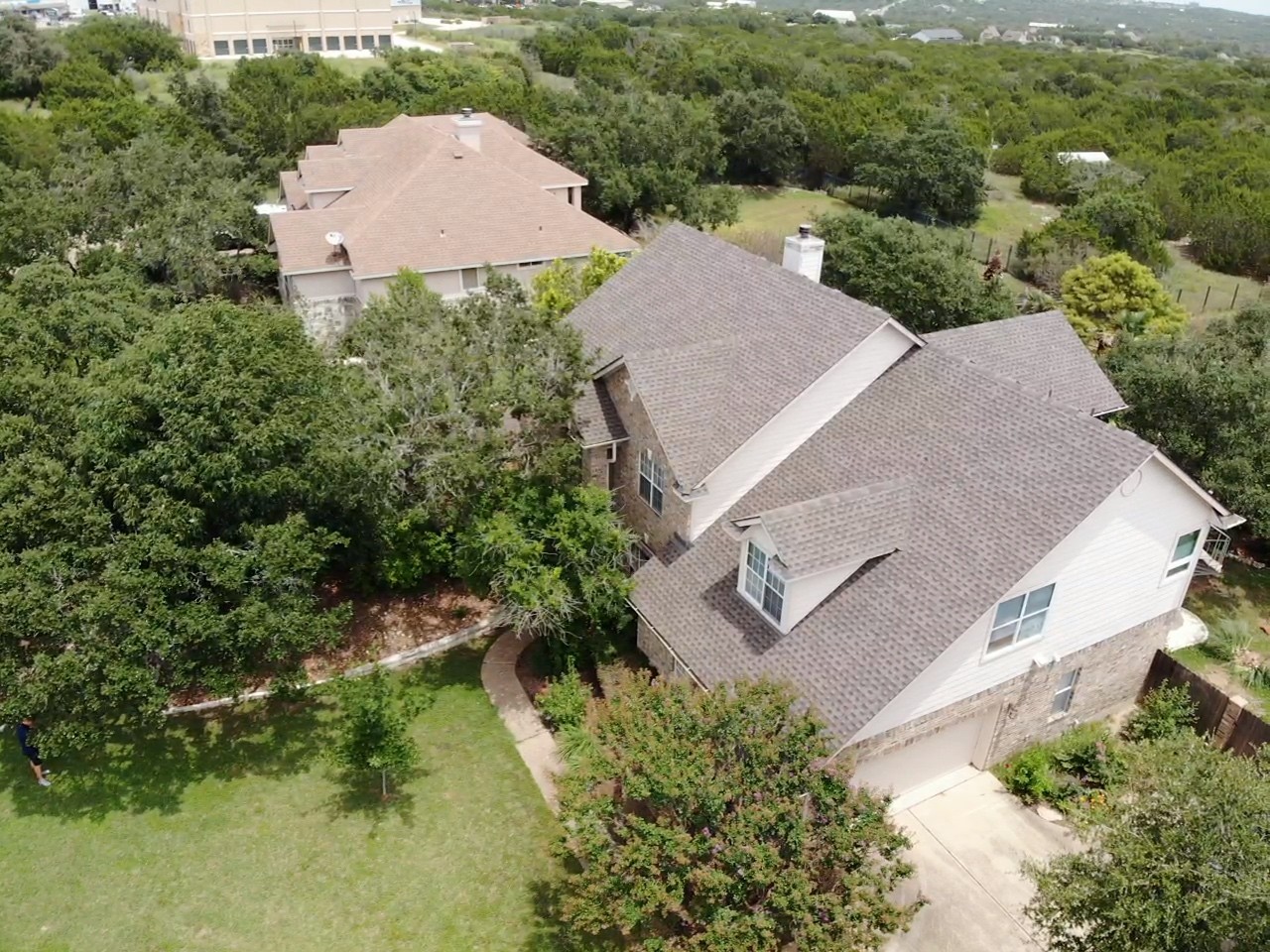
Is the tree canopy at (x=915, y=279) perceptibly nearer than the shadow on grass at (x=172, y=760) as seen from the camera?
No

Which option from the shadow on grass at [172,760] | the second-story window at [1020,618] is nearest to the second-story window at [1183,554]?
the second-story window at [1020,618]

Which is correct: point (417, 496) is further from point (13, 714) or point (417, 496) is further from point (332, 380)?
point (13, 714)

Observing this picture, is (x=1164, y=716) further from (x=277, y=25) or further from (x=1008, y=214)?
(x=277, y=25)

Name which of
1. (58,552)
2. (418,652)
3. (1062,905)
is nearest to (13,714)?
(58,552)

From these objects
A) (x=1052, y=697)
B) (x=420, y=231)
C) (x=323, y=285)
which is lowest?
(x=1052, y=697)

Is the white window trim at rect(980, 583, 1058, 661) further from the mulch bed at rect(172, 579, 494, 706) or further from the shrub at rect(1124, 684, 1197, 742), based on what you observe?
the mulch bed at rect(172, 579, 494, 706)

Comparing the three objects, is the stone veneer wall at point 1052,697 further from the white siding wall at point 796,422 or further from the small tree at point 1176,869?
the white siding wall at point 796,422

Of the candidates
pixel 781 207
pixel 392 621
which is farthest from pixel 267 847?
pixel 781 207
